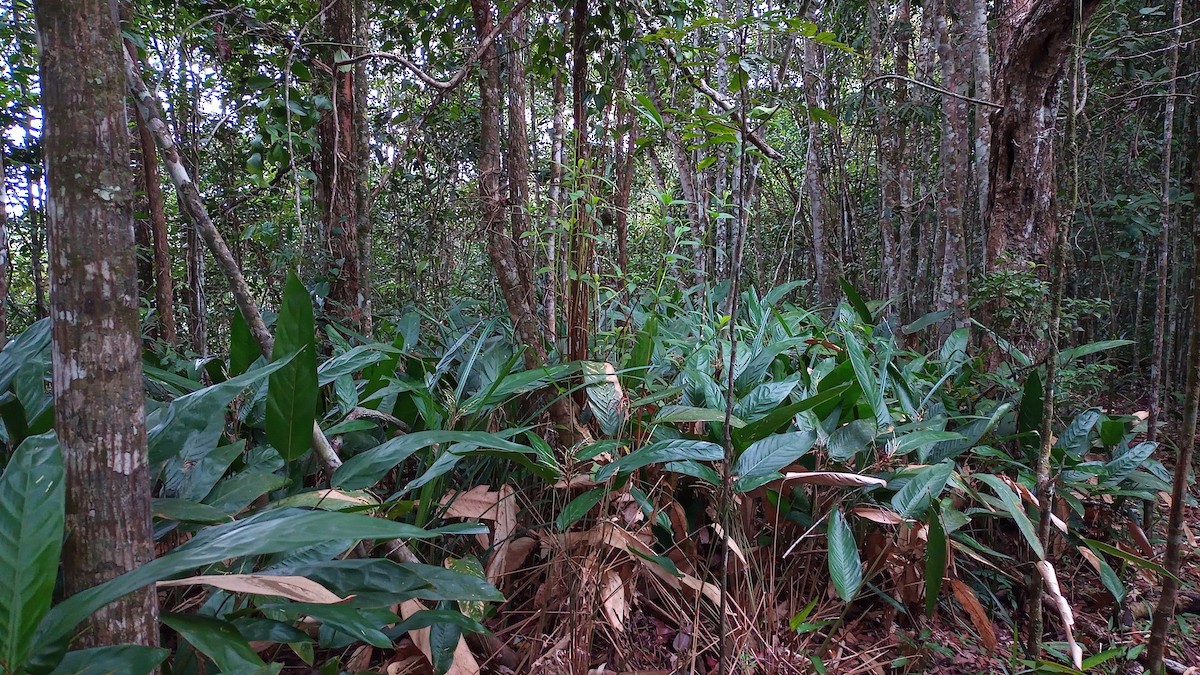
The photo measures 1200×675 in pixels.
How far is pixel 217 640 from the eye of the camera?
42.6 inches

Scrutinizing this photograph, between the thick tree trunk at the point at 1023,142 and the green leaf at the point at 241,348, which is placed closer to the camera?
the green leaf at the point at 241,348

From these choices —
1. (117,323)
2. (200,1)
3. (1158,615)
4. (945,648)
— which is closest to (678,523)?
(945,648)

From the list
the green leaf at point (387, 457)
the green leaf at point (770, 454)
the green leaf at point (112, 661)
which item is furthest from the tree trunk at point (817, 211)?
the green leaf at point (112, 661)

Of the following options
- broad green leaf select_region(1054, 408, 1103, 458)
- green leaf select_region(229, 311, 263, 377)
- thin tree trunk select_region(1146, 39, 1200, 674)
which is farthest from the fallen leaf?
green leaf select_region(229, 311, 263, 377)

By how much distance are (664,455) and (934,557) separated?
0.75 m

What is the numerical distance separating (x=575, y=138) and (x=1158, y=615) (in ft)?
6.51

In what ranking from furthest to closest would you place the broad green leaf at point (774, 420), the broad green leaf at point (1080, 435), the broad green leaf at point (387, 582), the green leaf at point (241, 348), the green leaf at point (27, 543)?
the broad green leaf at point (1080, 435), the green leaf at point (241, 348), the broad green leaf at point (774, 420), the broad green leaf at point (387, 582), the green leaf at point (27, 543)

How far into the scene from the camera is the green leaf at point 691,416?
1.92 meters

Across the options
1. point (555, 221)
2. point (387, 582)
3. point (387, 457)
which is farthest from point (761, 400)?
point (387, 582)

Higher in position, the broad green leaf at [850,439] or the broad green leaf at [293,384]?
the broad green leaf at [293,384]

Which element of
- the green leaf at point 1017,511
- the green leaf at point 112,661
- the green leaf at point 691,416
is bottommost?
the green leaf at point 1017,511

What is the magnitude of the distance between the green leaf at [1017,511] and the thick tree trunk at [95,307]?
6.09ft

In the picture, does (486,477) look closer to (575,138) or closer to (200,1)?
(575,138)

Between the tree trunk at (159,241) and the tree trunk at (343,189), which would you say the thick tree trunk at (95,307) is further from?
the tree trunk at (159,241)
